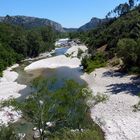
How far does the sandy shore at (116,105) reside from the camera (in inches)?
1799

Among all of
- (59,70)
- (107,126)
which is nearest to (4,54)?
(59,70)

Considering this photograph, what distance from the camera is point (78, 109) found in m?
39.1

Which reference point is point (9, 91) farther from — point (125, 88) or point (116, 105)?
point (116, 105)

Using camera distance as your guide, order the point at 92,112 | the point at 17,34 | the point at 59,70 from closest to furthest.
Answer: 1. the point at 92,112
2. the point at 59,70
3. the point at 17,34

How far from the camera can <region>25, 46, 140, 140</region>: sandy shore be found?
4569 cm

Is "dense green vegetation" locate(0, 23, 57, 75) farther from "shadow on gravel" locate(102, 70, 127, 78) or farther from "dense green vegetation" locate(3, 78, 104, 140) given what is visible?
"dense green vegetation" locate(3, 78, 104, 140)

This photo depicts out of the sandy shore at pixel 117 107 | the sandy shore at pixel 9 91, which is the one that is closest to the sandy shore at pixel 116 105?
the sandy shore at pixel 117 107

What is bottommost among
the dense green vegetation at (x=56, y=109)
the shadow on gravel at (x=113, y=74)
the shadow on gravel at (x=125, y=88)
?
the shadow on gravel at (x=113, y=74)

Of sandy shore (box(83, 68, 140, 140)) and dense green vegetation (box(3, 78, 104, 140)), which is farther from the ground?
dense green vegetation (box(3, 78, 104, 140))

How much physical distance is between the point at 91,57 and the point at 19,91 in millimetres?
38504

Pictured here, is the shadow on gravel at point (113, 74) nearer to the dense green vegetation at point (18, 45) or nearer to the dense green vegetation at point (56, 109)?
the dense green vegetation at point (18, 45)

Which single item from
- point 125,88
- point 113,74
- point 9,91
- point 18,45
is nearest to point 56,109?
point 125,88

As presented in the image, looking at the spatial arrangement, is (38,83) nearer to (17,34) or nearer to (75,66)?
(75,66)

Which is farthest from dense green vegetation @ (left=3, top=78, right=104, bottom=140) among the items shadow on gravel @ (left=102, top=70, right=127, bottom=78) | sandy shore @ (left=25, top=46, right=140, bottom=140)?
shadow on gravel @ (left=102, top=70, right=127, bottom=78)
